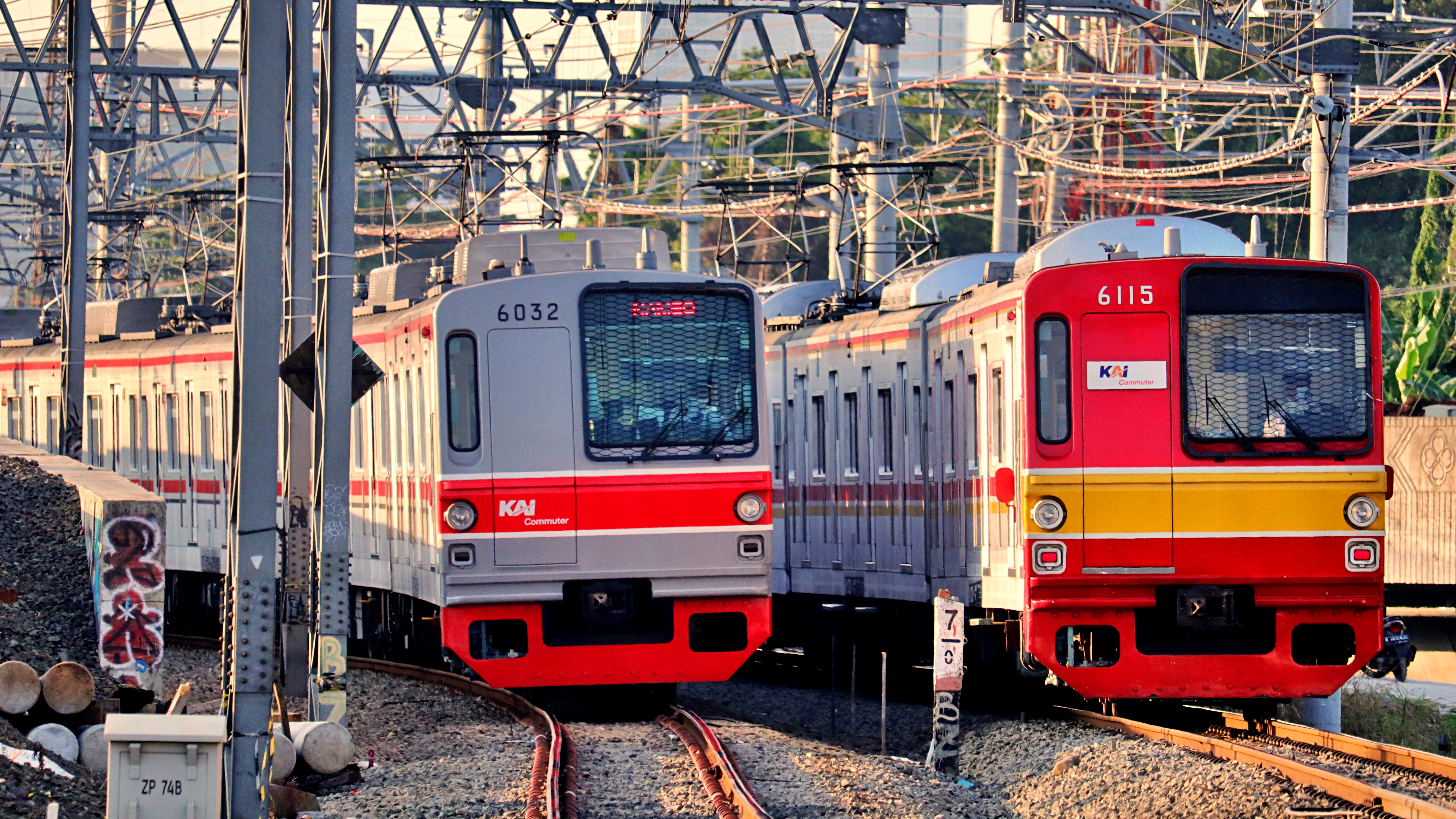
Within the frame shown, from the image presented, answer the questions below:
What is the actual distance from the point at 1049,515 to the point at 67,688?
562 cm

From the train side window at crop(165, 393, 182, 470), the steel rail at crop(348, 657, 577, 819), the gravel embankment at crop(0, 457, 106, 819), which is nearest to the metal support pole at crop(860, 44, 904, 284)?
the steel rail at crop(348, 657, 577, 819)

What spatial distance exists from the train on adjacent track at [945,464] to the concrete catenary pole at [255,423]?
11.6 feet

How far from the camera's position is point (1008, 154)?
25734 millimetres

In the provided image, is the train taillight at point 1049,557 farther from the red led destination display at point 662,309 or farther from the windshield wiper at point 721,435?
the red led destination display at point 662,309

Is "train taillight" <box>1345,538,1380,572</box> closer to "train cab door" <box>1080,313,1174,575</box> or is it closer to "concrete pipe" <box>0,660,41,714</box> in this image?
"train cab door" <box>1080,313,1174,575</box>

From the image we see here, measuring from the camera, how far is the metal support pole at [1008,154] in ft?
82.9

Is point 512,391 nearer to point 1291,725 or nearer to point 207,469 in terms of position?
point 1291,725

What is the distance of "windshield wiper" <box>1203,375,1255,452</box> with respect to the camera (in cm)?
1161

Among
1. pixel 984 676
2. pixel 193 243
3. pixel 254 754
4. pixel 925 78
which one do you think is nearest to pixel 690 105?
pixel 925 78

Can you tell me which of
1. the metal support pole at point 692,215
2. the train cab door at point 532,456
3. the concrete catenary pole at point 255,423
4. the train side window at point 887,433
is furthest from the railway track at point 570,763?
the metal support pole at point 692,215

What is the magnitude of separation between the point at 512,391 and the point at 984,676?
488 centimetres

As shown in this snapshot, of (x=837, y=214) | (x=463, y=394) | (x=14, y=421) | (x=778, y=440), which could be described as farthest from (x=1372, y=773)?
(x=14, y=421)

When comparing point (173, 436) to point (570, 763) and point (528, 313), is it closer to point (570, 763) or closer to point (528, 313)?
point (528, 313)

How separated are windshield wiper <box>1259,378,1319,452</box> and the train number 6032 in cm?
452
